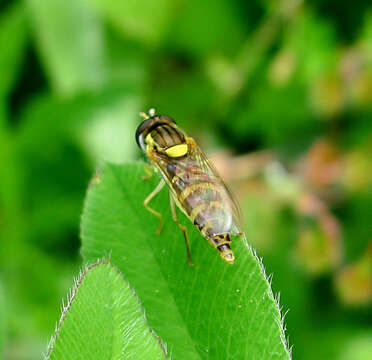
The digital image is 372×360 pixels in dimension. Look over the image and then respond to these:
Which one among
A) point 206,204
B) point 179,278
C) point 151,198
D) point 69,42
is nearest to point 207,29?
point 69,42

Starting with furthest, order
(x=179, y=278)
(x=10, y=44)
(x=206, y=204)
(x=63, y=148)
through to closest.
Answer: (x=63, y=148), (x=10, y=44), (x=206, y=204), (x=179, y=278)

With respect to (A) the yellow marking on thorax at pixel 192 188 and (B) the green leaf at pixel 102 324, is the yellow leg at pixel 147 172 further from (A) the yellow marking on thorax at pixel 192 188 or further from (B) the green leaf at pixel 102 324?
(B) the green leaf at pixel 102 324

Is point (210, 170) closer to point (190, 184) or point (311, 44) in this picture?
point (190, 184)

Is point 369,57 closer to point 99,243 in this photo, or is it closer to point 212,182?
point 212,182

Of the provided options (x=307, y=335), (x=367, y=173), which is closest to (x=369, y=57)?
(x=367, y=173)

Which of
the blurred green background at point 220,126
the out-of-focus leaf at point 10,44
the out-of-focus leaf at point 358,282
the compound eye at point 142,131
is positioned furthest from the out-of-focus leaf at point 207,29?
the compound eye at point 142,131

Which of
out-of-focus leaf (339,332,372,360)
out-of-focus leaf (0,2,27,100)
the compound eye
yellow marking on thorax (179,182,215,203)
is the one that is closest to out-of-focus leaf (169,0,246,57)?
out-of-focus leaf (0,2,27,100)
